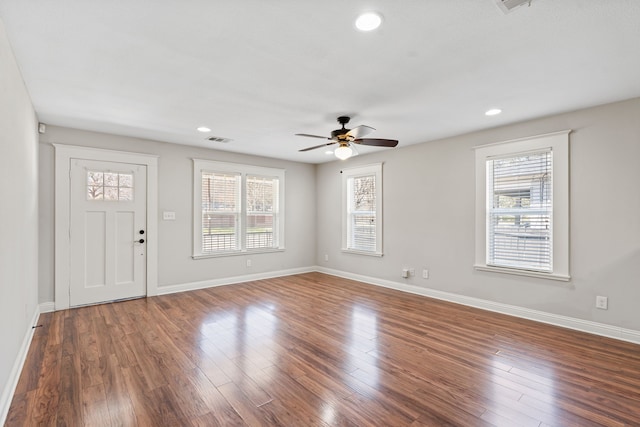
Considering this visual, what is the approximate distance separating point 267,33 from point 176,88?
54.0 inches

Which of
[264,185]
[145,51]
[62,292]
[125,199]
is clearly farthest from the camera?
[264,185]

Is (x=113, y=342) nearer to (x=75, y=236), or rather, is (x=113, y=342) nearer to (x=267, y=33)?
(x=75, y=236)

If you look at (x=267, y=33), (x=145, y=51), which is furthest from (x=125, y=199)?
(x=267, y=33)

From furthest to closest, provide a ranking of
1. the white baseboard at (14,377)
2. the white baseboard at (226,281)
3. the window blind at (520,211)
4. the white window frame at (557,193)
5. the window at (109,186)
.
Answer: the white baseboard at (226,281)
the window at (109,186)
the window blind at (520,211)
the white window frame at (557,193)
the white baseboard at (14,377)

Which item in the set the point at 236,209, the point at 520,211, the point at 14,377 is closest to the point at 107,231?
the point at 236,209

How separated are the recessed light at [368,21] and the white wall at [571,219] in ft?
9.90

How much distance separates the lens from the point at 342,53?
7.66 feet

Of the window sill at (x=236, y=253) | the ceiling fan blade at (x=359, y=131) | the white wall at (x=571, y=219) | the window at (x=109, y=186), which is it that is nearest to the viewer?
the white wall at (x=571, y=219)

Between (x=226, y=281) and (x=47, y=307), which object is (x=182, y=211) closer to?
(x=226, y=281)

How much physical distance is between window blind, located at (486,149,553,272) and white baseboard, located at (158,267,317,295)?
3907 millimetres

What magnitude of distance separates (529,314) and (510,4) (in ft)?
11.9

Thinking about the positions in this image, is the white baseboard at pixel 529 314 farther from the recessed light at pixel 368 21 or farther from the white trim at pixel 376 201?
the recessed light at pixel 368 21

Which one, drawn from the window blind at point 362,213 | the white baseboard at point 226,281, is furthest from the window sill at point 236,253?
the window blind at point 362,213

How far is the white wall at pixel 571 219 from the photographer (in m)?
3.26
